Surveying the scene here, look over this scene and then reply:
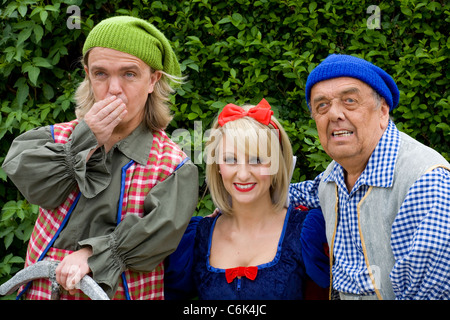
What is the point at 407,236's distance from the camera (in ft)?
6.97

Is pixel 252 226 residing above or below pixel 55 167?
below

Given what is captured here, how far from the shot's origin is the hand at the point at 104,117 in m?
2.34

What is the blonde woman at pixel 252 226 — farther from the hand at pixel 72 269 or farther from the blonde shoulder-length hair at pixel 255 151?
the hand at pixel 72 269

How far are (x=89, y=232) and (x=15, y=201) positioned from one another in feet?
4.96

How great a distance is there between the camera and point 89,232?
243cm

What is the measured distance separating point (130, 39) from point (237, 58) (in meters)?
1.35

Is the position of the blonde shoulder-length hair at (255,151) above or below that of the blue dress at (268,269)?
above

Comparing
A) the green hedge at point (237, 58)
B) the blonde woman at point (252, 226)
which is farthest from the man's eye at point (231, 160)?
the green hedge at point (237, 58)

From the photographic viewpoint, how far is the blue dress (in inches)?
100

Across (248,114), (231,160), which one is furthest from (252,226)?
(248,114)

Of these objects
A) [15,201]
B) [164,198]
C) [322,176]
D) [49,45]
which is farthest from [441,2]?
[15,201]

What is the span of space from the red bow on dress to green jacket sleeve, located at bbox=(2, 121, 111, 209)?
2.37 ft

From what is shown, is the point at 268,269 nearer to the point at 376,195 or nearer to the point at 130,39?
the point at 376,195

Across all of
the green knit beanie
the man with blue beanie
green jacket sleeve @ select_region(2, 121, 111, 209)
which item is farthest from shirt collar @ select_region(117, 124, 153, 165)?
the man with blue beanie
